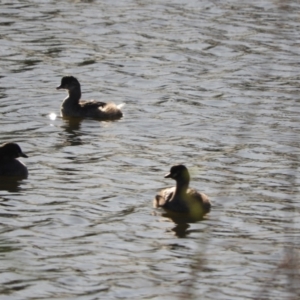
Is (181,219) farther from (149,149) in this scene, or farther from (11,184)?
(149,149)

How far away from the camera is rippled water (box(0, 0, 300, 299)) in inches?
442

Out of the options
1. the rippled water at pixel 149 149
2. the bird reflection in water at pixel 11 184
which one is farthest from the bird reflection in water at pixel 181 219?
the bird reflection in water at pixel 11 184

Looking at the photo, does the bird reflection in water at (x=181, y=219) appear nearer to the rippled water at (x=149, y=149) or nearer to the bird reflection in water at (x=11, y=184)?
the rippled water at (x=149, y=149)

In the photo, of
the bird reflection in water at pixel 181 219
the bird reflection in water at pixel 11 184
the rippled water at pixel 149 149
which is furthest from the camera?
the bird reflection in water at pixel 11 184

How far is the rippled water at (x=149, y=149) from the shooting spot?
1122 cm

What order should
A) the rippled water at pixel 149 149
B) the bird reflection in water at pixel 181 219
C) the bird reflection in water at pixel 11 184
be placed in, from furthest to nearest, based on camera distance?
the bird reflection in water at pixel 11 184 → the bird reflection in water at pixel 181 219 → the rippled water at pixel 149 149

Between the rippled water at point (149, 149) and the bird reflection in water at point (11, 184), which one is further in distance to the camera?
the bird reflection in water at point (11, 184)

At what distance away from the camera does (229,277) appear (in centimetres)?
1126

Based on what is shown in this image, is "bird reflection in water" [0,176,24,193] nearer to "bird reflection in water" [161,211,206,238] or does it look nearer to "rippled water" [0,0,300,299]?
"rippled water" [0,0,300,299]

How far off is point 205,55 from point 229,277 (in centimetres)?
1440

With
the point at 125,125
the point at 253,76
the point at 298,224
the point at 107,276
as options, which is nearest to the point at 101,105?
the point at 125,125

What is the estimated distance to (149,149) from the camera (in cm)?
1764

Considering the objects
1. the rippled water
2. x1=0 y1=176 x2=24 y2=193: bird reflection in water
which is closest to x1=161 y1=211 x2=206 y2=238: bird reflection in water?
the rippled water

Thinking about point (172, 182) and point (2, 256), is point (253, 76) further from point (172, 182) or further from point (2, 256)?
point (2, 256)
